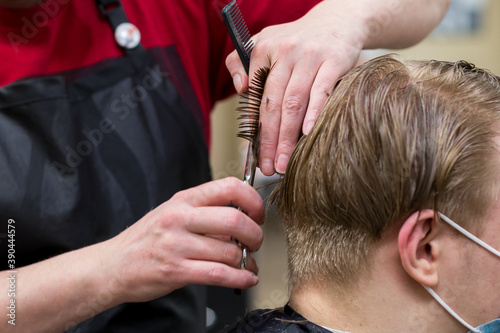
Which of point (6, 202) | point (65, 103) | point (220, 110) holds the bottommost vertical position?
point (220, 110)

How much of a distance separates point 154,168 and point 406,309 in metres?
0.69

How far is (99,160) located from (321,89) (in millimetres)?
577

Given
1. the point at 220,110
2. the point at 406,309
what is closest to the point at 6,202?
the point at 406,309

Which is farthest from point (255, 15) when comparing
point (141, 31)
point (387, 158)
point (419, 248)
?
point (419, 248)

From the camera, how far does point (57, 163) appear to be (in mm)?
1301

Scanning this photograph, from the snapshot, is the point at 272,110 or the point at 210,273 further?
the point at 272,110

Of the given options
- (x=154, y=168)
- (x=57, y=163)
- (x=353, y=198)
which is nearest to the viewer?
(x=353, y=198)

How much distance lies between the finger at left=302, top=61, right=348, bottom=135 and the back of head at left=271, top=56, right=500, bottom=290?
0.01 metres

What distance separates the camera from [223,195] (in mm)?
1030

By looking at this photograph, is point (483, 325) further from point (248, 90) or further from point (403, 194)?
point (248, 90)

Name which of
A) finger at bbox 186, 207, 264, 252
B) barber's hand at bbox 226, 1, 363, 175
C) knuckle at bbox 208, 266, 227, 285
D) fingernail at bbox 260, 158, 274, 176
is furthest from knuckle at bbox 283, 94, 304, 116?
knuckle at bbox 208, 266, 227, 285

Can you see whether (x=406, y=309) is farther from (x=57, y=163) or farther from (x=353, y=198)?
(x=57, y=163)

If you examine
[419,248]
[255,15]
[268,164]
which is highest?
[255,15]

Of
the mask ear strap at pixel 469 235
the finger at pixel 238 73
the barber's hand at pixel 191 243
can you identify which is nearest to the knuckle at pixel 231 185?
the barber's hand at pixel 191 243
